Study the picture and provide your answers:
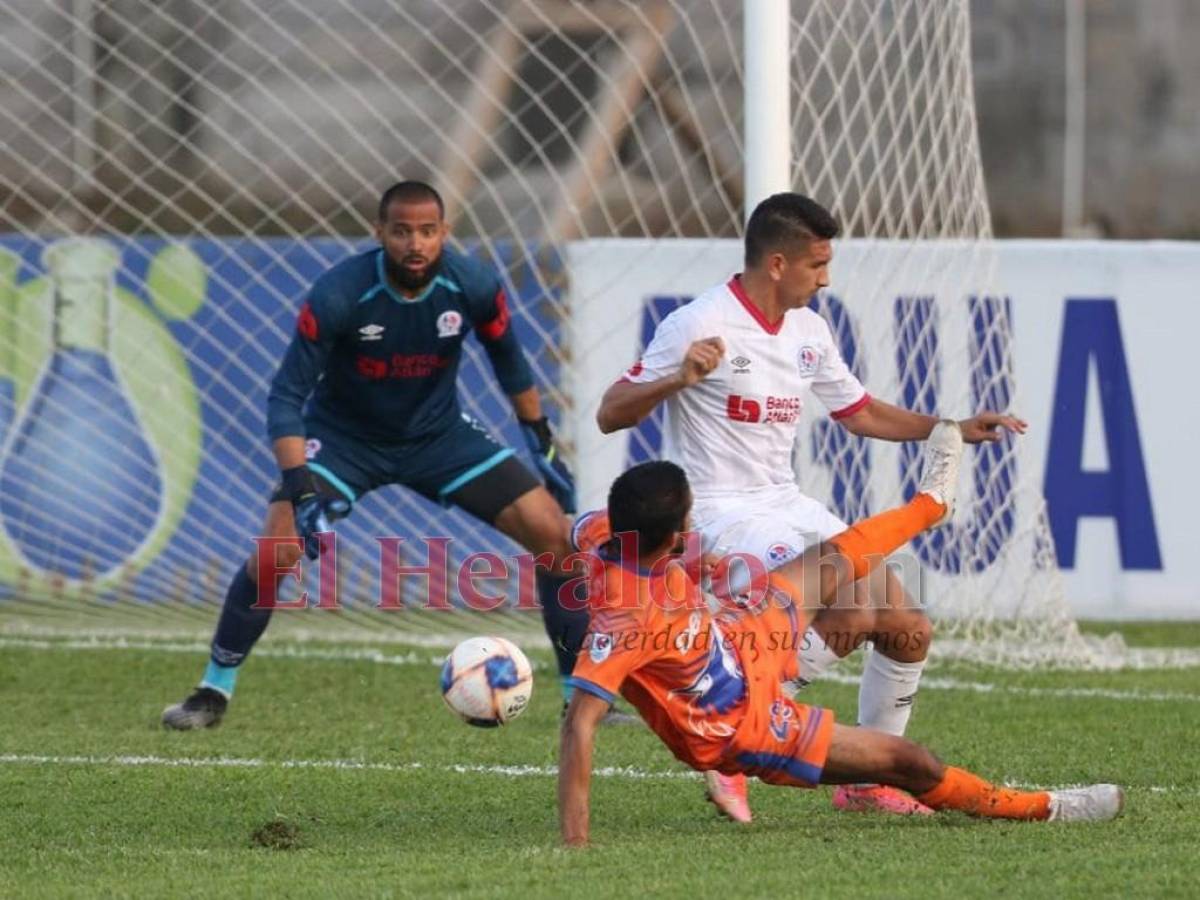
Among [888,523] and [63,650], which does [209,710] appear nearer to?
[63,650]

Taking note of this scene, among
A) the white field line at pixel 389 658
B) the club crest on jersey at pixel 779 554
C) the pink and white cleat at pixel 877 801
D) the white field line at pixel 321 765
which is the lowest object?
the white field line at pixel 389 658

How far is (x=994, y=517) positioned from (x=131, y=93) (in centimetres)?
502

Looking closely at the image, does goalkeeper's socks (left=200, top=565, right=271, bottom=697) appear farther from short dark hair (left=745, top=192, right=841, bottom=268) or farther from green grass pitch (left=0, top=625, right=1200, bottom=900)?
short dark hair (left=745, top=192, right=841, bottom=268)

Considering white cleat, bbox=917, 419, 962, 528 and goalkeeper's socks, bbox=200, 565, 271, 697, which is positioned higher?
white cleat, bbox=917, 419, 962, 528

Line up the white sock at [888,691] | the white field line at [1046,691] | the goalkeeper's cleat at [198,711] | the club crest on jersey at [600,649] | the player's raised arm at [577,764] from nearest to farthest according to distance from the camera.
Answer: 1. the player's raised arm at [577,764]
2. the club crest on jersey at [600,649]
3. the white sock at [888,691]
4. the goalkeeper's cleat at [198,711]
5. the white field line at [1046,691]

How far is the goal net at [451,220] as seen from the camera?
10219 millimetres

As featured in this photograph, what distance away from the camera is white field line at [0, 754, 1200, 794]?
7.12 metres

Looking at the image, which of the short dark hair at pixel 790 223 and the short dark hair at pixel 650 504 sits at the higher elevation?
the short dark hair at pixel 790 223

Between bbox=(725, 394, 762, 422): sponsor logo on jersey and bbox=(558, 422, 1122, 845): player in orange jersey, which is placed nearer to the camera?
bbox=(558, 422, 1122, 845): player in orange jersey

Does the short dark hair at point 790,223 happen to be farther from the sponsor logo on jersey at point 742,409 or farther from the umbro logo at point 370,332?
the umbro logo at point 370,332

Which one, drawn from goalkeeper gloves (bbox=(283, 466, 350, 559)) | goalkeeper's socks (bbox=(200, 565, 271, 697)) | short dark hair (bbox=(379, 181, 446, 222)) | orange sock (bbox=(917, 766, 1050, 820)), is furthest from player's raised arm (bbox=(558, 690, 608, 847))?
goalkeeper's socks (bbox=(200, 565, 271, 697))

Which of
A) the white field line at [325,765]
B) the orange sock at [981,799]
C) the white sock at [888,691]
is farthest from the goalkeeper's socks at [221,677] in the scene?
the orange sock at [981,799]

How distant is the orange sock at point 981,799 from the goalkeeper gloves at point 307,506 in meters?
2.73

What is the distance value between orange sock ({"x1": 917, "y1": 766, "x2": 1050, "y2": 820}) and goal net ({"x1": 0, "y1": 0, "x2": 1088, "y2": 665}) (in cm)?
383
